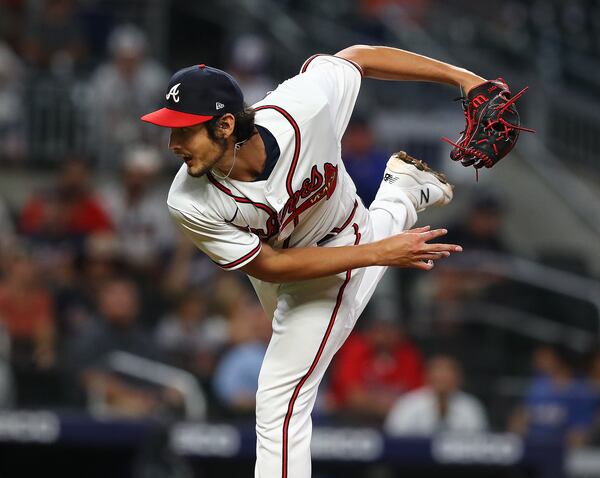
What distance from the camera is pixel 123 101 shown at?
10.0m

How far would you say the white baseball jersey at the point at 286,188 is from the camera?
4.28 metres

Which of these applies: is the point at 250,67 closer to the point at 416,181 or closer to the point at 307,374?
the point at 416,181

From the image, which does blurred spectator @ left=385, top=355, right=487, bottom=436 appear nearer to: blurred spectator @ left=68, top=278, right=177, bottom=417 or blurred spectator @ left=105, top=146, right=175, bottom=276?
blurred spectator @ left=68, top=278, right=177, bottom=417

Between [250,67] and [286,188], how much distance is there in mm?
6474

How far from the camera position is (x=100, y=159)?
1017 centimetres

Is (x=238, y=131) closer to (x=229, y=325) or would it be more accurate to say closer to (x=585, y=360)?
(x=229, y=325)

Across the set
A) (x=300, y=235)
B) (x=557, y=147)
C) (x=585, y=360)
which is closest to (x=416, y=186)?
(x=300, y=235)

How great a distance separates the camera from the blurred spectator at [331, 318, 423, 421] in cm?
779

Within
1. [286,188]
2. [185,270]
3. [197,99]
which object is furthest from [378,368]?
[197,99]

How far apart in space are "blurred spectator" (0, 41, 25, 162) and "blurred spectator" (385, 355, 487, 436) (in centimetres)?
424

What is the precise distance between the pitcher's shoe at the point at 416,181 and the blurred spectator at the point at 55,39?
6157mm

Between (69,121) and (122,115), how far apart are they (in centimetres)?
51

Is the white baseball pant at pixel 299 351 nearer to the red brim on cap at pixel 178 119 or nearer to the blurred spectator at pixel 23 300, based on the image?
the red brim on cap at pixel 178 119

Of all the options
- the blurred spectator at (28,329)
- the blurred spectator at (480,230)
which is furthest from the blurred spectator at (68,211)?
the blurred spectator at (480,230)
